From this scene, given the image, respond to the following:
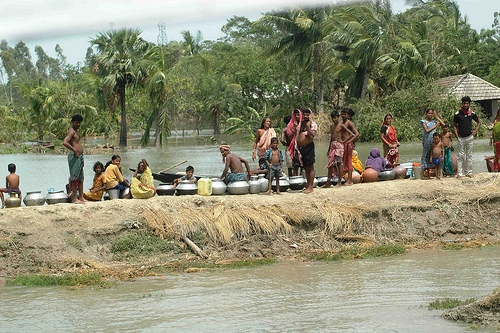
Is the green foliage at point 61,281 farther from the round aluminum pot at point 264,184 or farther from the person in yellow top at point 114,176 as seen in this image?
the round aluminum pot at point 264,184

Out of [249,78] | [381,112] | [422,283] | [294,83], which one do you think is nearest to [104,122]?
[249,78]

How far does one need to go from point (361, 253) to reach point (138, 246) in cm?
318

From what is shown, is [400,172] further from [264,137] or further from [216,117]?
[216,117]

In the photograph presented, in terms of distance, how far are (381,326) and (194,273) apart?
9.52 ft

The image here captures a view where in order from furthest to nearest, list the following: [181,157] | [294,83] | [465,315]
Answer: [294,83], [181,157], [465,315]

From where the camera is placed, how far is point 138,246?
8.23 metres

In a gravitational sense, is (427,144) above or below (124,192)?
above

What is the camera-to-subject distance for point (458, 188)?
10.1 m

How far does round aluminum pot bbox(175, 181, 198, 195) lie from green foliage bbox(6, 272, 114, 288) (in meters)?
2.42

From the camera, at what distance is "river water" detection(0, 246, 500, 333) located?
18.9 feet

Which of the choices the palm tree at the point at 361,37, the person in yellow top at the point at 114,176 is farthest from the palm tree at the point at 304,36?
the person in yellow top at the point at 114,176

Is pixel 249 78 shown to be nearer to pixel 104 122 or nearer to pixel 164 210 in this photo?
pixel 104 122

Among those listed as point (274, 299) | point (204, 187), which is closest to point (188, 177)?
point (204, 187)

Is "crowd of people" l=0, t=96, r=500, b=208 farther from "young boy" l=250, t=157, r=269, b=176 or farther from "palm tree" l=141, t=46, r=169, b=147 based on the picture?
"palm tree" l=141, t=46, r=169, b=147
